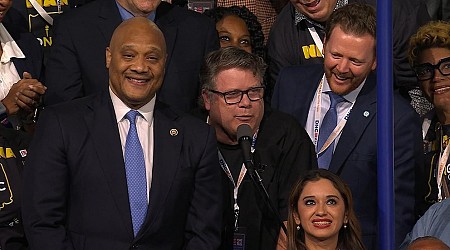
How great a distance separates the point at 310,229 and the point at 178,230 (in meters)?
0.58

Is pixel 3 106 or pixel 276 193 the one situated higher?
pixel 3 106

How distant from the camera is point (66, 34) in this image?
219 inches

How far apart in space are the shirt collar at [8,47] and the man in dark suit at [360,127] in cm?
149

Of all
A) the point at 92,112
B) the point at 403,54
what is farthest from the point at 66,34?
the point at 403,54

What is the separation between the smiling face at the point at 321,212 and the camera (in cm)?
508

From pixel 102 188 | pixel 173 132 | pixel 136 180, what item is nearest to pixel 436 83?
pixel 173 132

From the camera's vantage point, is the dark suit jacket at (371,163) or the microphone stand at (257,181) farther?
the dark suit jacket at (371,163)

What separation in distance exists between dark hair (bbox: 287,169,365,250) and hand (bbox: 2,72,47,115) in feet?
4.25

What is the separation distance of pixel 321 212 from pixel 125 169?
0.89 meters

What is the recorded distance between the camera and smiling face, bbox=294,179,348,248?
5078mm

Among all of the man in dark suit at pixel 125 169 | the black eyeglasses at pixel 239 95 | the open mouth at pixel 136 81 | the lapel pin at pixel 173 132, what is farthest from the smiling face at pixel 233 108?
the open mouth at pixel 136 81

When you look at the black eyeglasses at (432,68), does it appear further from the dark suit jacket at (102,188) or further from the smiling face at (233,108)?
the dark suit jacket at (102,188)

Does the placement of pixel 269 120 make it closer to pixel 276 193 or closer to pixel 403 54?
pixel 276 193

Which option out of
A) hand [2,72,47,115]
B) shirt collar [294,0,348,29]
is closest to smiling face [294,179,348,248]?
shirt collar [294,0,348,29]
